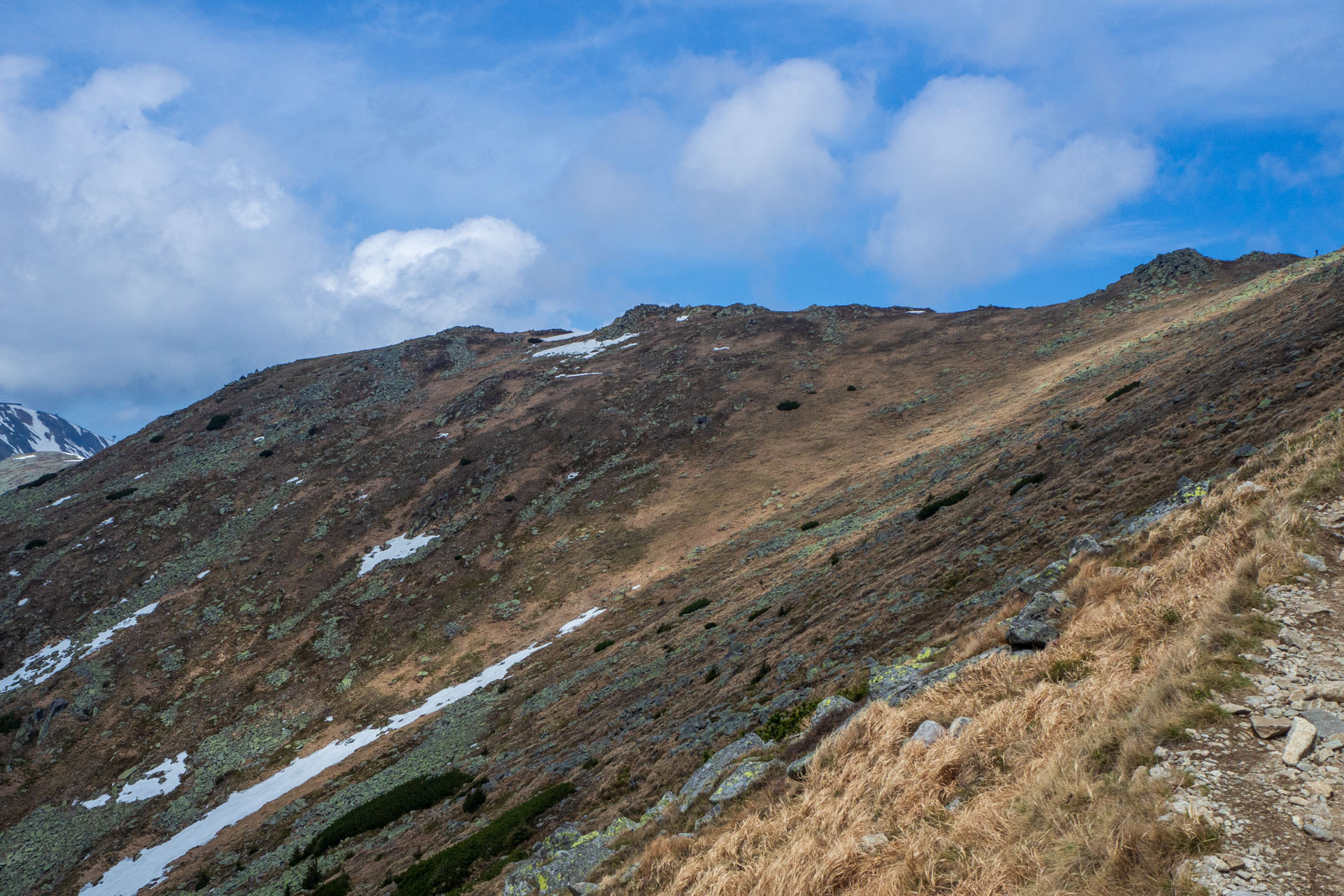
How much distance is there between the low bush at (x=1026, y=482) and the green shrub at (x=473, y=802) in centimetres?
1989

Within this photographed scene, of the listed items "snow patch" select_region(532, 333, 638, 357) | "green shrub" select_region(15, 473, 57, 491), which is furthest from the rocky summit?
"snow patch" select_region(532, 333, 638, 357)

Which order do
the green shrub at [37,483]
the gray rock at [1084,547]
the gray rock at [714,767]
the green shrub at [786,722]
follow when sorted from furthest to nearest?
the green shrub at [37,483] → the gray rock at [1084,547] → the green shrub at [786,722] → the gray rock at [714,767]

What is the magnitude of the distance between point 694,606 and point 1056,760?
2433 centimetres

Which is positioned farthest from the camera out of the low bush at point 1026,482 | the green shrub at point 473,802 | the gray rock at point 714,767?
the low bush at point 1026,482

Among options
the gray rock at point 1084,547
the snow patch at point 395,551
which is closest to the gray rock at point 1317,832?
the gray rock at point 1084,547

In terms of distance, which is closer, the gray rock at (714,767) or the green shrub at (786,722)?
the gray rock at (714,767)

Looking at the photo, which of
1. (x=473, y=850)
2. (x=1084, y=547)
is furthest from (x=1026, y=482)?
(x=473, y=850)

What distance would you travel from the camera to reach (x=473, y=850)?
50.9 ft

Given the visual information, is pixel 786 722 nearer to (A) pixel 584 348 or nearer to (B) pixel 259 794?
(B) pixel 259 794

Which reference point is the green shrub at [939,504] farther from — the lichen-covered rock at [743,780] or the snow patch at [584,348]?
the snow patch at [584,348]

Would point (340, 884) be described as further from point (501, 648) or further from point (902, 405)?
point (902, 405)

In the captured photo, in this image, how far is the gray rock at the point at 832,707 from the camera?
12008 mm

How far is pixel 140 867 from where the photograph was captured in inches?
1098

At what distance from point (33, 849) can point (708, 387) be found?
57.4 m
